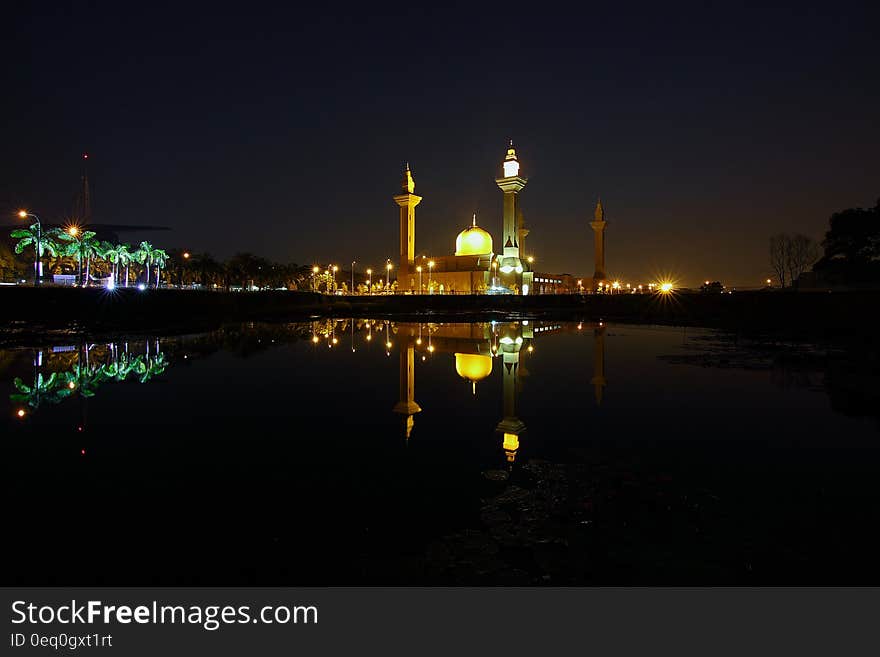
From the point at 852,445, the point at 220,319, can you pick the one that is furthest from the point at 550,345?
the point at 220,319

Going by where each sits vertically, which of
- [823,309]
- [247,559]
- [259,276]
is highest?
[259,276]

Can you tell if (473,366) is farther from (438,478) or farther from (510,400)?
(438,478)

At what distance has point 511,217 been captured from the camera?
325 ft

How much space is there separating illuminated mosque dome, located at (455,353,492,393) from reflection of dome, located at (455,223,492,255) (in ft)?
271

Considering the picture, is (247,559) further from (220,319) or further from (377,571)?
(220,319)

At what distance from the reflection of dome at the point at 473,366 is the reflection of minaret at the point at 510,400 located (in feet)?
2.01

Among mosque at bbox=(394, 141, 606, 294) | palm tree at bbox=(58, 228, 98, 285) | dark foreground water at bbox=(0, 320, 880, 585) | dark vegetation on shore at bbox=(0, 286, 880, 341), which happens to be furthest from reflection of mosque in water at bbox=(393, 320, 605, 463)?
mosque at bbox=(394, 141, 606, 294)

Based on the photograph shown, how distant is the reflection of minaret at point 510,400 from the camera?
9.59 m

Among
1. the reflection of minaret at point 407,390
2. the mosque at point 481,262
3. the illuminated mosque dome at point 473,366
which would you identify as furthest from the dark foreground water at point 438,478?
the mosque at point 481,262

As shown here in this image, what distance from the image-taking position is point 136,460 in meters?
8.52

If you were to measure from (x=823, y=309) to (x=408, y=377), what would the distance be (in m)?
34.1

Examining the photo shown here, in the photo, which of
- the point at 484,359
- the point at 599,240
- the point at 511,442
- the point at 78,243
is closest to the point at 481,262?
the point at 599,240

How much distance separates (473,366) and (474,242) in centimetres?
8677

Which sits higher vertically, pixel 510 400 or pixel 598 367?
pixel 598 367
